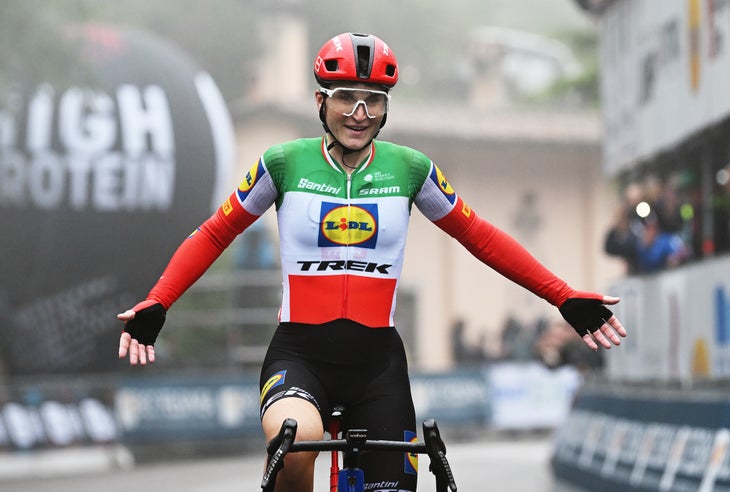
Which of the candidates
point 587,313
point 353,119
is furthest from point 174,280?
point 587,313

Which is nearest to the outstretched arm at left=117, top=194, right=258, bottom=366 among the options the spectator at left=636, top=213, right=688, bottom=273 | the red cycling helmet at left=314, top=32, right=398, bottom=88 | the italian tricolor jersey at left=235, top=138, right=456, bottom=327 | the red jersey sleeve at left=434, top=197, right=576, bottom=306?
the italian tricolor jersey at left=235, top=138, right=456, bottom=327

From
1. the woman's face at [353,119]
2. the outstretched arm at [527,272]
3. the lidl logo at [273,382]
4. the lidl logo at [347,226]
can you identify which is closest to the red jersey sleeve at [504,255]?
the outstretched arm at [527,272]

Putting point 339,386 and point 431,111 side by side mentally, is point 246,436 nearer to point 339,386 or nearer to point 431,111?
point 339,386

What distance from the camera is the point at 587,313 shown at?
643 centimetres

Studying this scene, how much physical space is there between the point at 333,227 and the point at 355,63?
2.22 ft

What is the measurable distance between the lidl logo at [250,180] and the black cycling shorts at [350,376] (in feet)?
1.96

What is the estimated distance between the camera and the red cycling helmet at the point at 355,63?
20.5ft

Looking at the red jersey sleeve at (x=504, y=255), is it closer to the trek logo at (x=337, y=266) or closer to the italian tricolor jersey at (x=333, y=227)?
the italian tricolor jersey at (x=333, y=227)

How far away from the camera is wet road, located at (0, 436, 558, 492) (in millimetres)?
18203

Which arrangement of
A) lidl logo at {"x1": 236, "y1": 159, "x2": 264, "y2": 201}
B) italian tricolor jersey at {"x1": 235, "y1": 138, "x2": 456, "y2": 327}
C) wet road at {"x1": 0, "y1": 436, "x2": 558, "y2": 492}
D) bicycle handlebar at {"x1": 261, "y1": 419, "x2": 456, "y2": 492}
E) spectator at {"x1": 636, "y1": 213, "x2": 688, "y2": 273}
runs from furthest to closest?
wet road at {"x1": 0, "y1": 436, "x2": 558, "y2": 492}
spectator at {"x1": 636, "y1": 213, "x2": 688, "y2": 273}
lidl logo at {"x1": 236, "y1": 159, "x2": 264, "y2": 201}
italian tricolor jersey at {"x1": 235, "y1": 138, "x2": 456, "y2": 327}
bicycle handlebar at {"x1": 261, "y1": 419, "x2": 456, "y2": 492}

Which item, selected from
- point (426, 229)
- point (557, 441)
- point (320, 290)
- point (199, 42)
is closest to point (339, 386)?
point (320, 290)

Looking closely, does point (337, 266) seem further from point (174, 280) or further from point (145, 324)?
point (145, 324)

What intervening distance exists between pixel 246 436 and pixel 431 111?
25.6 metres

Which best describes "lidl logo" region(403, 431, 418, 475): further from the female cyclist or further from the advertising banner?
the advertising banner
